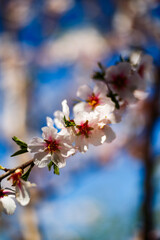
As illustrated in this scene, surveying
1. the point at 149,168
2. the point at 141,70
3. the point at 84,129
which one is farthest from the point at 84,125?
the point at 149,168

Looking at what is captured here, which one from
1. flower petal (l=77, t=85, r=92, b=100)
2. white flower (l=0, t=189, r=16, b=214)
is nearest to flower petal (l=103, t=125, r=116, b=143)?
flower petal (l=77, t=85, r=92, b=100)

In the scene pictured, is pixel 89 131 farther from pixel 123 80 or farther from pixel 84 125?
pixel 123 80

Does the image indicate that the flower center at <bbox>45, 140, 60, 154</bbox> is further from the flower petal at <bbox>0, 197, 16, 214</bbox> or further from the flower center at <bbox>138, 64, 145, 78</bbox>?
the flower center at <bbox>138, 64, 145, 78</bbox>

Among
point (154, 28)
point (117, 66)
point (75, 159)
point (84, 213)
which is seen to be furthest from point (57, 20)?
point (84, 213)

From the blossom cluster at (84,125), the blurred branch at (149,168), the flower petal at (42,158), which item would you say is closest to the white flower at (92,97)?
the blossom cluster at (84,125)

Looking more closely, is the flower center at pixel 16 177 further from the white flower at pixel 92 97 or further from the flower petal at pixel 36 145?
the white flower at pixel 92 97
